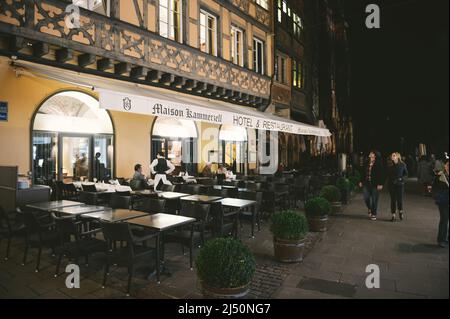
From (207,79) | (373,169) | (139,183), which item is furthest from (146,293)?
(207,79)

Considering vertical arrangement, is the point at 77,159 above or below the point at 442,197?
above

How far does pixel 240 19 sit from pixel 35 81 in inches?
380

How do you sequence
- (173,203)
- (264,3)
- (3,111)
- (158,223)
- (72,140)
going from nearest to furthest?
(158,223) < (173,203) < (3,111) < (72,140) < (264,3)

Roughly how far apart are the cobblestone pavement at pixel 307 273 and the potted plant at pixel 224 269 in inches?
28.8

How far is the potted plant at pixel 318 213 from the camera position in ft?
23.8

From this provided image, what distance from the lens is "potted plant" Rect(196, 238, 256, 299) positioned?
357 centimetres

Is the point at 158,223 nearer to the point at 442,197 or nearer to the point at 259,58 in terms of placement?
the point at 442,197

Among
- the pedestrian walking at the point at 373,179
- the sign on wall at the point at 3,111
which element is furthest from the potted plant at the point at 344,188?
the sign on wall at the point at 3,111

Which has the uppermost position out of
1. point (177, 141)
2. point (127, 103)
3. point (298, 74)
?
point (298, 74)

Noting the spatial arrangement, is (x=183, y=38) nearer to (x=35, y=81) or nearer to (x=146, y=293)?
(x=35, y=81)

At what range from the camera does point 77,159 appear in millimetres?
11078

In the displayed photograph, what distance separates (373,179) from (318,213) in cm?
249

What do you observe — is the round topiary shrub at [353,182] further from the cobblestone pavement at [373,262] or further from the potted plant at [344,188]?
the cobblestone pavement at [373,262]

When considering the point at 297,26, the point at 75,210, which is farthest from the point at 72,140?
the point at 297,26
